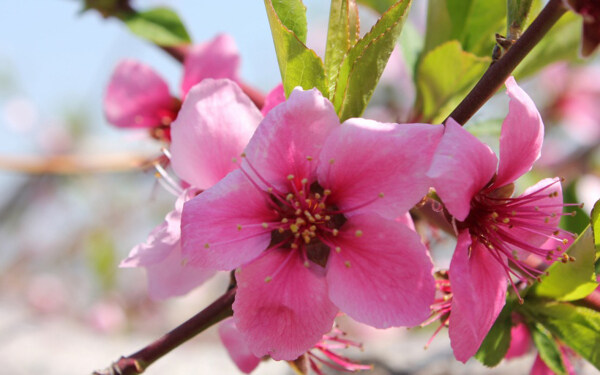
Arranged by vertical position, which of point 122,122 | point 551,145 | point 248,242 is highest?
point 248,242

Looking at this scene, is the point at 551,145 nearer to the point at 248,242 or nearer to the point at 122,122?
the point at 122,122

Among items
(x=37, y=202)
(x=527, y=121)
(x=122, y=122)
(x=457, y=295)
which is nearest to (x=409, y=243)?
(x=457, y=295)

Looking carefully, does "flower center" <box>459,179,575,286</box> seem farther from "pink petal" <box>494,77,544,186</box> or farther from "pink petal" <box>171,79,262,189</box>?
"pink petal" <box>171,79,262,189</box>

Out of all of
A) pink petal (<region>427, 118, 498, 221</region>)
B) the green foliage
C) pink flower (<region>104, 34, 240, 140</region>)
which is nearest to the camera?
pink petal (<region>427, 118, 498, 221</region>)

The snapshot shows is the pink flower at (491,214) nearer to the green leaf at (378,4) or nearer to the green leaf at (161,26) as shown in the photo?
the green leaf at (378,4)

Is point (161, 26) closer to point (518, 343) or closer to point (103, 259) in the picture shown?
point (518, 343)

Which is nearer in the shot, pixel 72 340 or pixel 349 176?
pixel 349 176

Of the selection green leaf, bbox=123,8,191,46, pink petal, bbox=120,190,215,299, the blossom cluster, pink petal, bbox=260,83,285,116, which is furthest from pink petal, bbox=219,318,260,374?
green leaf, bbox=123,8,191,46

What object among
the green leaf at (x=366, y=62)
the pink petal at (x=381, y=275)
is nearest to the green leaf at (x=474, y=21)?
the green leaf at (x=366, y=62)
